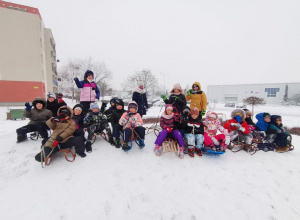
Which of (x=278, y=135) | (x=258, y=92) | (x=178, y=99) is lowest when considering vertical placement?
(x=278, y=135)

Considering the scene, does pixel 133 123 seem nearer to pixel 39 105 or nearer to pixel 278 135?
pixel 39 105

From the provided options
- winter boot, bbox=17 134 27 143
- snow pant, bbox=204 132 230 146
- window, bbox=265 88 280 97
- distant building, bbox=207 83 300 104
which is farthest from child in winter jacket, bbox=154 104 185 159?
window, bbox=265 88 280 97

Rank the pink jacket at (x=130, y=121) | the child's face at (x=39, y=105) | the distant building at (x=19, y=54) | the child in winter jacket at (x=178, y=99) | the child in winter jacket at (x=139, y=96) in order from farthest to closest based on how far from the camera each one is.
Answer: the distant building at (x=19, y=54) < the child in winter jacket at (x=139, y=96) < the child in winter jacket at (x=178, y=99) < the child's face at (x=39, y=105) < the pink jacket at (x=130, y=121)

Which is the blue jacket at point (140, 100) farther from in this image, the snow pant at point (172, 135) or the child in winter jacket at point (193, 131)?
the child in winter jacket at point (193, 131)

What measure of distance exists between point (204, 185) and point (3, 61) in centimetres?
2623

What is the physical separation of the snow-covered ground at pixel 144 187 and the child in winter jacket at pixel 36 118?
1.53 ft

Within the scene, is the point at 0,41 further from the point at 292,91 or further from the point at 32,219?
the point at 292,91

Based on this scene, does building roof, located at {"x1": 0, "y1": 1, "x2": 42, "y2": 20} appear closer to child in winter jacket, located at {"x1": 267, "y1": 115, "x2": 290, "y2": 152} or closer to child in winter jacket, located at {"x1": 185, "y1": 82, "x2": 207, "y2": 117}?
child in winter jacket, located at {"x1": 185, "y1": 82, "x2": 207, "y2": 117}

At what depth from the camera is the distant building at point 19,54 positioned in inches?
679

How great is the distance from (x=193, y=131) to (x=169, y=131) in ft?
2.37

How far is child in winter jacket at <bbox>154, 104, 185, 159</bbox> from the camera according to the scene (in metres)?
3.74

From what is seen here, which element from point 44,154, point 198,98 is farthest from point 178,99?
point 44,154

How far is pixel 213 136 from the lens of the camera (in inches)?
164

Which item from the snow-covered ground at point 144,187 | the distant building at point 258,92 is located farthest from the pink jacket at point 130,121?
the distant building at point 258,92
